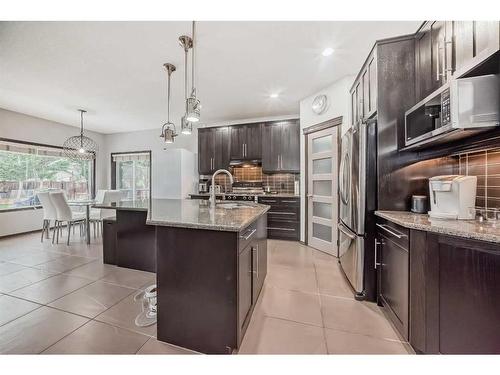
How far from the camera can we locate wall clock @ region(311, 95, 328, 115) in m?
3.44

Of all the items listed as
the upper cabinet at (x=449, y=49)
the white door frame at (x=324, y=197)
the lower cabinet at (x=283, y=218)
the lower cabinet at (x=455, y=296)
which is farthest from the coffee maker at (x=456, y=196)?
the lower cabinet at (x=283, y=218)

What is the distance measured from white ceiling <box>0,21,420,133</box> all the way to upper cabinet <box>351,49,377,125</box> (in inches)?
13.1

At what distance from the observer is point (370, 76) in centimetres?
217

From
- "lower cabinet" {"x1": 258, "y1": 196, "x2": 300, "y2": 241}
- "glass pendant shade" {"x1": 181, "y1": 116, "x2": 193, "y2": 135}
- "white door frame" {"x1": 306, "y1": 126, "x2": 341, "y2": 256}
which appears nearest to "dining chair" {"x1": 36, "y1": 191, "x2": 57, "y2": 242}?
"glass pendant shade" {"x1": 181, "y1": 116, "x2": 193, "y2": 135}

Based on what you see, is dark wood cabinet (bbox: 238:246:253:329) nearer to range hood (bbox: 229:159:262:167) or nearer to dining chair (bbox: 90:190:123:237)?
range hood (bbox: 229:159:262:167)

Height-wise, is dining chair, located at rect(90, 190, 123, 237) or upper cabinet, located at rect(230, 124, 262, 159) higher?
upper cabinet, located at rect(230, 124, 262, 159)

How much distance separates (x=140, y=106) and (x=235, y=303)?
429 cm

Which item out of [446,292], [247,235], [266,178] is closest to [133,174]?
[266,178]

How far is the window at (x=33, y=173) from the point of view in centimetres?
434

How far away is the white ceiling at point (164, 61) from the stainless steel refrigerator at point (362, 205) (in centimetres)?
108
